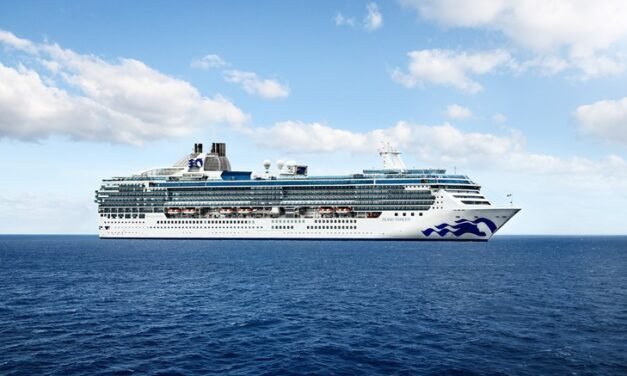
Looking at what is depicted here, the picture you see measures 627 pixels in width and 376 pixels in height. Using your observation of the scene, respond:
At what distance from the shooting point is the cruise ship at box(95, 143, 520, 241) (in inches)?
4473

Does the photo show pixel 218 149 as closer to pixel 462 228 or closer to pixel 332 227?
pixel 332 227

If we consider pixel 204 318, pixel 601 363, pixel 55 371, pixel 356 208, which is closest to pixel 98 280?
pixel 204 318

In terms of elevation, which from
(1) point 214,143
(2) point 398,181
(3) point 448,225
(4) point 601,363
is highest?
(1) point 214,143

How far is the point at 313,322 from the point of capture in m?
36.4

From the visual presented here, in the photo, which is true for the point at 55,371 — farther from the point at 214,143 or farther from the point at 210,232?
the point at 214,143

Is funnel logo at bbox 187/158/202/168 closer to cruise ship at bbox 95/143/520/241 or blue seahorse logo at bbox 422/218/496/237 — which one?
cruise ship at bbox 95/143/520/241

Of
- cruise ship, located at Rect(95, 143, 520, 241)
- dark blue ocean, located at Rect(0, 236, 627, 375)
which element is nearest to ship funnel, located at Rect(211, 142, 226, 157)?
cruise ship, located at Rect(95, 143, 520, 241)

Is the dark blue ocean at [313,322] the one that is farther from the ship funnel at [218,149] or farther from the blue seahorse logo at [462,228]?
the ship funnel at [218,149]

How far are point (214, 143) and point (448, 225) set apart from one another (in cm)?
7941

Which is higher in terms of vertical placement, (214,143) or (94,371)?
(214,143)

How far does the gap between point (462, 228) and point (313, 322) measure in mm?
82671

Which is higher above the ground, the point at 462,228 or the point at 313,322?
the point at 462,228

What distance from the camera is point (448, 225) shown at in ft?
370

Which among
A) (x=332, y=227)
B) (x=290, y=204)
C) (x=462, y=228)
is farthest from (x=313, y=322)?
(x=290, y=204)
